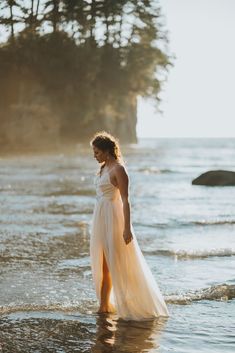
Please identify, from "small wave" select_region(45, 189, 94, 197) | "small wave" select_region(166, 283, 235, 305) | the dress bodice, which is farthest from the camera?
"small wave" select_region(45, 189, 94, 197)

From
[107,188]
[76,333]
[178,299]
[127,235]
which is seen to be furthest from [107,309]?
[107,188]

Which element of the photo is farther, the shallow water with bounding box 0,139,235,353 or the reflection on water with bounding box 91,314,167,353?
the shallow water with bounding box 0,139,235,353

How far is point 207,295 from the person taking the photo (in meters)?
7.44

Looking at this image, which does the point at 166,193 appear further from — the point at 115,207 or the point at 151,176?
the point at 115,207

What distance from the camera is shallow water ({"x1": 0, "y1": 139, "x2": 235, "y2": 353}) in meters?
5.70

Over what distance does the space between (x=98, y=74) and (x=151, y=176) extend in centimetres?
2015

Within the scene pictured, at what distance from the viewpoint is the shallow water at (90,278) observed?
570 cm

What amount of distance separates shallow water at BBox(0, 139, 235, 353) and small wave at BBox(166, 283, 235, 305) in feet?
0.04

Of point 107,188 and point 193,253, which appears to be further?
point 193,253

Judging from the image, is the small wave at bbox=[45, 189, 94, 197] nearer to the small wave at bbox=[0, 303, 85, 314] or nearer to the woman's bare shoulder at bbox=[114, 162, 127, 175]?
the small wave at bbox=[0, 303, 85, 314]

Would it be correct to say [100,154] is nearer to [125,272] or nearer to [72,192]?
[125,272]

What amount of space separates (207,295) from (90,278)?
1.73 m

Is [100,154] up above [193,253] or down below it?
above

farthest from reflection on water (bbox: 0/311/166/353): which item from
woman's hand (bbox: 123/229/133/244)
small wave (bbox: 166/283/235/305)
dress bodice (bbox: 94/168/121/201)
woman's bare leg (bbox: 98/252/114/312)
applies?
dress bodice (bbox: 94/168/121/201)
